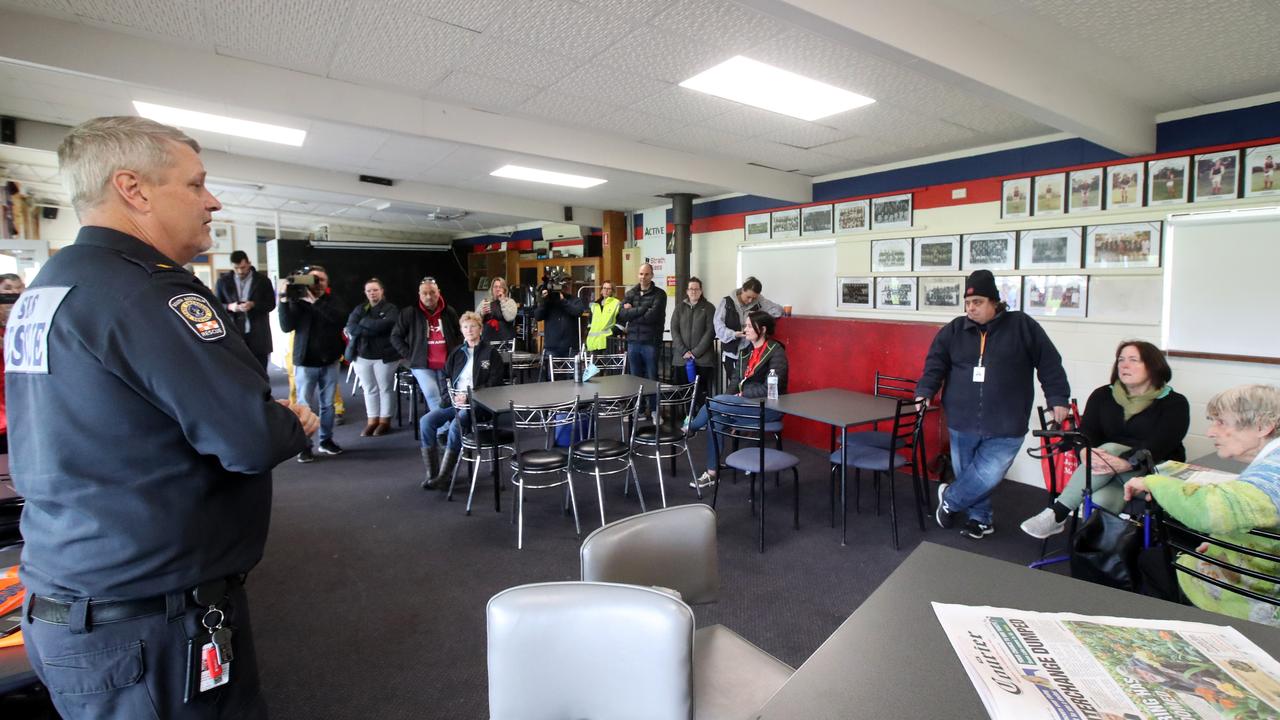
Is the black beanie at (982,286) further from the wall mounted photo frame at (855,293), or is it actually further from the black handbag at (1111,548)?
the wall mounted photo frame at (855,293)

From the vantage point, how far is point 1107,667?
1.02 metres

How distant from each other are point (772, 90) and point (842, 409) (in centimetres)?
212

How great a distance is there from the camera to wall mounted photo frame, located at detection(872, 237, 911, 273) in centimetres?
600

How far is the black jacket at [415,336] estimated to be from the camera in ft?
17.8

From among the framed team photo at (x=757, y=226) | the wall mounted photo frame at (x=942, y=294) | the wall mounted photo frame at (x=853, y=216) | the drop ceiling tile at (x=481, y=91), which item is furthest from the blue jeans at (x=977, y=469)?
the framed team photo at (x=757, y=226)

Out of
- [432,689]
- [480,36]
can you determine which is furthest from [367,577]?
[480,36]

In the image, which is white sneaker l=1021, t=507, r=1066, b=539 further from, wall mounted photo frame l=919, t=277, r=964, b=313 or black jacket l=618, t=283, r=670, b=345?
black jacket l=618, t=283, r=670, b=345

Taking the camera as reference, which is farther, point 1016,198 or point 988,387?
point 1016,198

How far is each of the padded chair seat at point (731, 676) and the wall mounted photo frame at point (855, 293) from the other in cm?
521

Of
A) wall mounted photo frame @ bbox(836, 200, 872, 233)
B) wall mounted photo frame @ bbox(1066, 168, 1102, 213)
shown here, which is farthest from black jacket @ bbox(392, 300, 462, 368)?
wall mounted photo frame @ bbox(1066, 168, 1102, 213)

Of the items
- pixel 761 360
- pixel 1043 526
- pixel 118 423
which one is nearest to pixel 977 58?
pixel 761 360

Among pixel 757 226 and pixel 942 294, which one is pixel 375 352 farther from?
pixel 942 294

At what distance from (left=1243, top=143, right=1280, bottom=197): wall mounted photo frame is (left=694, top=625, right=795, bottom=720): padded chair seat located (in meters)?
4.66

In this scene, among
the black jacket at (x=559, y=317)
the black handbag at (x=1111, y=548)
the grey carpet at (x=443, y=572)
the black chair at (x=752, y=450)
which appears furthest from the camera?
the black jacket at (x=559, y=317)
